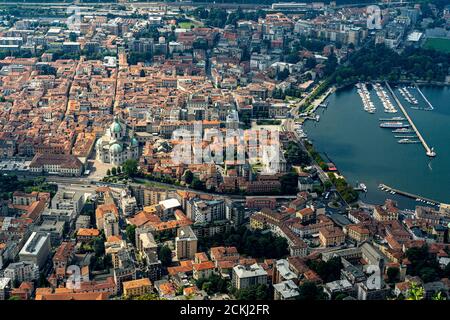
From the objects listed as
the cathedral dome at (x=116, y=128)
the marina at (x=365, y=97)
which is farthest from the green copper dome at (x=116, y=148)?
the marina at (x=365, y=97)

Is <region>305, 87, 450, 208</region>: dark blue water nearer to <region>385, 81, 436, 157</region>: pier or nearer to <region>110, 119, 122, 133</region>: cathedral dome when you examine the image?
<region>385, 81, 436, 157</region>: pier

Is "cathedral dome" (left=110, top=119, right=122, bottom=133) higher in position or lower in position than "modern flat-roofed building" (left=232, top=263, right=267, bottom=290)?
higher

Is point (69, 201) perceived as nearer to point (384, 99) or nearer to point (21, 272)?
point (21, 272)

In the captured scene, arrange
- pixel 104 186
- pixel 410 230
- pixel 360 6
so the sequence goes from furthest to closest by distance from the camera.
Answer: pixel 360 6
pixel 104 186
pixel 410 230

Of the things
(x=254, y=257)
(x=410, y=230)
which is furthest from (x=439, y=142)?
(x=254, y=257)

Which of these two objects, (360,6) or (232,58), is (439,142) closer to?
(232,58)

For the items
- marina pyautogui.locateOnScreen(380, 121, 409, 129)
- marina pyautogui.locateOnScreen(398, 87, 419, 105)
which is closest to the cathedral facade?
marina pyautogui.locateOnScreen(380, 121, 409, 129)

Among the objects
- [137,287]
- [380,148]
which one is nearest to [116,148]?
[137,287]
